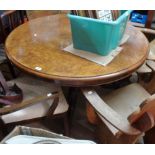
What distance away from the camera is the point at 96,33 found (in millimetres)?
1088

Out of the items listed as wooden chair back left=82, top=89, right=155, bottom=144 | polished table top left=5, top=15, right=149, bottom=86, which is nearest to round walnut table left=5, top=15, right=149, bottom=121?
polished table top left=5, top=15, right=149, bottom=86

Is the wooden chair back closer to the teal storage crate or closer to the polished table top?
the polished table top

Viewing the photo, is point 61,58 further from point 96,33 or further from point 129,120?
point 129,120

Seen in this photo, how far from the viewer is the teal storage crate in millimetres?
1048

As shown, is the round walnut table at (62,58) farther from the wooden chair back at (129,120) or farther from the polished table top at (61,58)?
the wooden chair back at (129,120)

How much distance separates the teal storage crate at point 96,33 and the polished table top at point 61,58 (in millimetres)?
88

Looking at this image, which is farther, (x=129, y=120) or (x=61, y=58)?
(x=61, y=58)

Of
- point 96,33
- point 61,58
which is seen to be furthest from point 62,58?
point 96,33

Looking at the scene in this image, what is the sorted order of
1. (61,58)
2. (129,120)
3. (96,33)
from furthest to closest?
(61,58) < (96,33) < (129,120)

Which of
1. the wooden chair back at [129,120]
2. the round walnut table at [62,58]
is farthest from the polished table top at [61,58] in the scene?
the wooden chair back at [129,120]

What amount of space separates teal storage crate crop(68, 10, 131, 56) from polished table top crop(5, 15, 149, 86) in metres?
0.09

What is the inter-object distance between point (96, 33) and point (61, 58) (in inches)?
10.5
